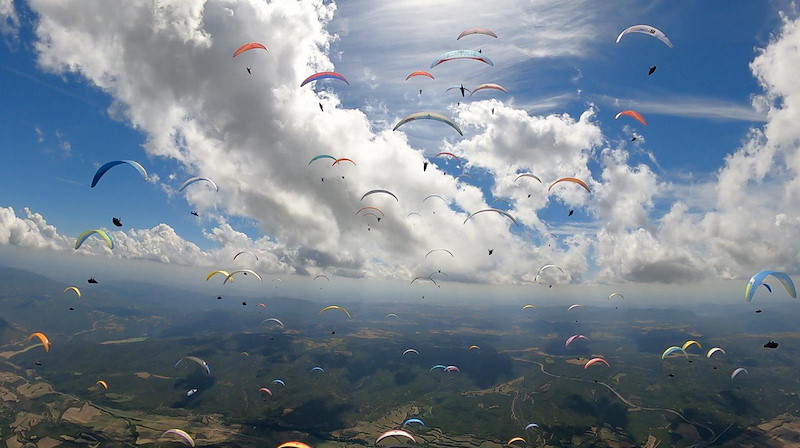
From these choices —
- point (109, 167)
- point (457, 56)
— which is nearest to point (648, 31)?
point (457, 56)

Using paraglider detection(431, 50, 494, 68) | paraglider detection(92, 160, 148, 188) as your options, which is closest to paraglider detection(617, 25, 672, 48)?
paraglider detection(431, 50, 494, 68)

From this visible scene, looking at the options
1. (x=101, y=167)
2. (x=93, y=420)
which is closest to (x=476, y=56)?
(x=101, y=167)

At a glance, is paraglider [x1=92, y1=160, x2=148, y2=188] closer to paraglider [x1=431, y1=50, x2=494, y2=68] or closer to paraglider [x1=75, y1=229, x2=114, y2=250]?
paraglider [x1=75, y1=229, x2=114, y2=250]

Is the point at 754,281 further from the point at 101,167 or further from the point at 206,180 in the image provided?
the point at 101,167

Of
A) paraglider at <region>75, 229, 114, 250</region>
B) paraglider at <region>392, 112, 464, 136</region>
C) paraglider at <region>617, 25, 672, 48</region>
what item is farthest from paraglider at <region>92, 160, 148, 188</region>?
paraglider at <region>617, 25, 672, 48</region>

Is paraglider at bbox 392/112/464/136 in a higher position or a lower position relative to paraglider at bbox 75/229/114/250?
A: higher

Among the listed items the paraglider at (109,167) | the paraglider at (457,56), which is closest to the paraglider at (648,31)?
the paraglider at (457,56)

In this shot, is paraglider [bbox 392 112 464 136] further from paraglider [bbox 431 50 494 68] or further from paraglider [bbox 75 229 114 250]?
paraglider [bbox 75 229 114 250]

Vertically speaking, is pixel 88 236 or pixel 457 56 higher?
pixel 457 56

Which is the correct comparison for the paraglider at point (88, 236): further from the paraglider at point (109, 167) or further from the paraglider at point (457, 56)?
the paraglider at point (457, 56)

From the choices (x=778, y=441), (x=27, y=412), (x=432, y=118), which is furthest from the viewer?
(x=27, y=412)

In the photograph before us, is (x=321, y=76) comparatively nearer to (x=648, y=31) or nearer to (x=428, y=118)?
(x=428, y=118)
